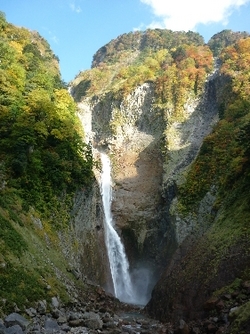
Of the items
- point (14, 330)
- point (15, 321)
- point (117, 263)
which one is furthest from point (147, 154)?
point (14, 330)

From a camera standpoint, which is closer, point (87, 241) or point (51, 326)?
point (51, 326)

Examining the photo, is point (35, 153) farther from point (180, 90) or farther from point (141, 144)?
point (180, 90)

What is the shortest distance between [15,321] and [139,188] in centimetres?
3225

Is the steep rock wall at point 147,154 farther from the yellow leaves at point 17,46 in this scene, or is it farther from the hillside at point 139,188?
the yellow leaves at point 17,46

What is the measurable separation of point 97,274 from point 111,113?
35.9 meters

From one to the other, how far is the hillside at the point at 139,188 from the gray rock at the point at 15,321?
0.61 meters

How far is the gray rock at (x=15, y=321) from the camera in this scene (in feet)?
Result: 38.4

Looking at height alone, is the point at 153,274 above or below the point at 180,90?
below

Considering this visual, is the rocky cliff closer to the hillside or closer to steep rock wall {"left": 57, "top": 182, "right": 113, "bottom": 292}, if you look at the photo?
the hillside

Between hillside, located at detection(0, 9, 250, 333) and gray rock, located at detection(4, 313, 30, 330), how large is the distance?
0.61 metres

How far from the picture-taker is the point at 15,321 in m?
11.8

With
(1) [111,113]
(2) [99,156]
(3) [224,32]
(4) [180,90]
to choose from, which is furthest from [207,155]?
(3) [224,32]

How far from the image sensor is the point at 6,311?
12305 mm

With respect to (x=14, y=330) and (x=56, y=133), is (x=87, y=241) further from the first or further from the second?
(x=14, y=330)
